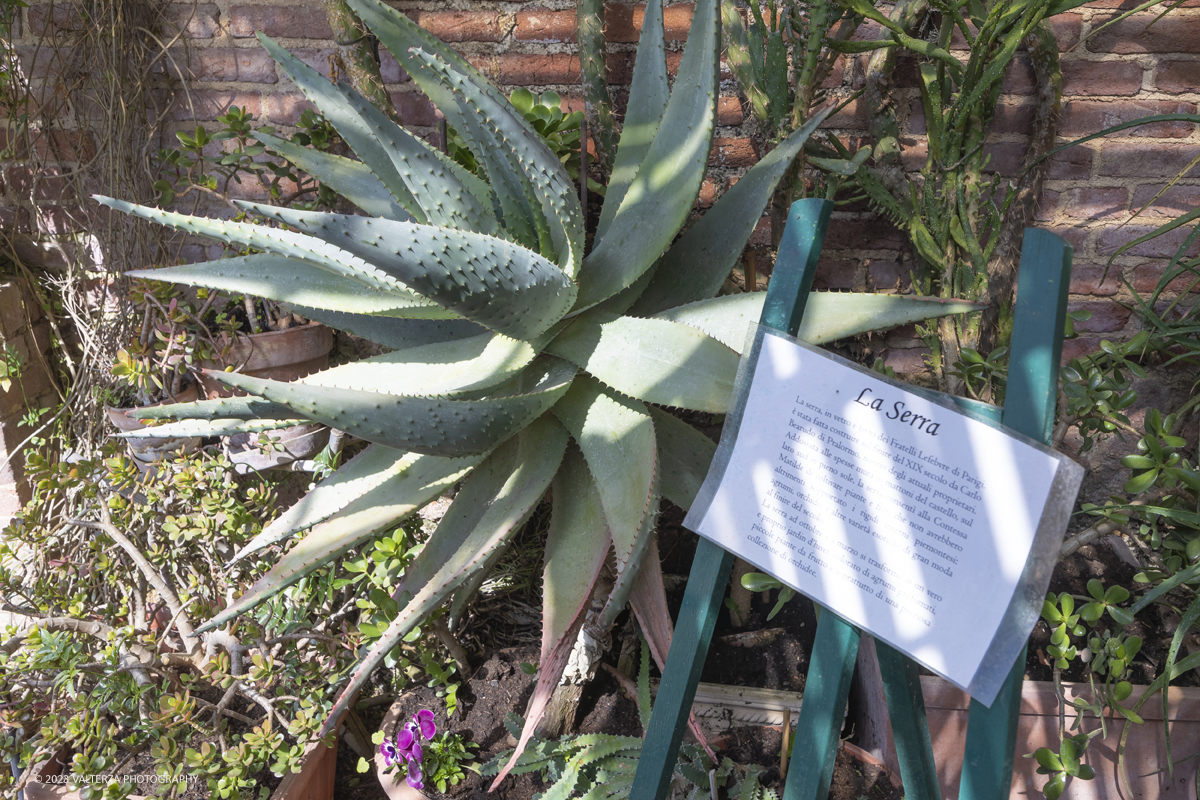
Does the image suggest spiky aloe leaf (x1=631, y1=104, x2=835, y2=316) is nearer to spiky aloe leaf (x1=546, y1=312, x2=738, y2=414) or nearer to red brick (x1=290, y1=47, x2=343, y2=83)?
spiky aloe leaf (x1=546, y1=312, x2=738, y2=414)

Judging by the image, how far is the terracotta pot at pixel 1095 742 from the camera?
1067 millimetres

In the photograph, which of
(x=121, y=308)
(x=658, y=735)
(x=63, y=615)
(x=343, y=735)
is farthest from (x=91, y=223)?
(x=658, y=735)

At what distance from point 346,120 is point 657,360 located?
0.66 meters

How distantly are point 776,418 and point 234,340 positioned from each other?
1290 millimetres

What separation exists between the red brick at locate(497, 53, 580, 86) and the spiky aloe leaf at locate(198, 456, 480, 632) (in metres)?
0.90

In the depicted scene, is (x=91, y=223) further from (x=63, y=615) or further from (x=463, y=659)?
(x=463, y=659)

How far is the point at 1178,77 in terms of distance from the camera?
134cm

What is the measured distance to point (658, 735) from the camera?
2.29 feet

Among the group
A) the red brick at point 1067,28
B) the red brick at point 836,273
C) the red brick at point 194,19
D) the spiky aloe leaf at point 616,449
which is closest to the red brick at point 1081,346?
the red brick at point 836,273

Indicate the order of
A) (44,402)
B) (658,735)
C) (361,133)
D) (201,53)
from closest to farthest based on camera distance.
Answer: (658,735) → (361,133) → (201,53) → (44,402)

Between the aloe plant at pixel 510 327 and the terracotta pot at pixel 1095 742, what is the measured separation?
0.56 meters

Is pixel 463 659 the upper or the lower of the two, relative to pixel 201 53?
lower

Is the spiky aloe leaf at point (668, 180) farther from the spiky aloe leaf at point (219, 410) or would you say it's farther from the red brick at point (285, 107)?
the red brick at point (285, 107)

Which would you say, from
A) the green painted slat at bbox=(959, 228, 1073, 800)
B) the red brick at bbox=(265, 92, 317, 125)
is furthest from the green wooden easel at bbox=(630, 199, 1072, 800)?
the red brick at bbox=(265, 92, 317, 125)
